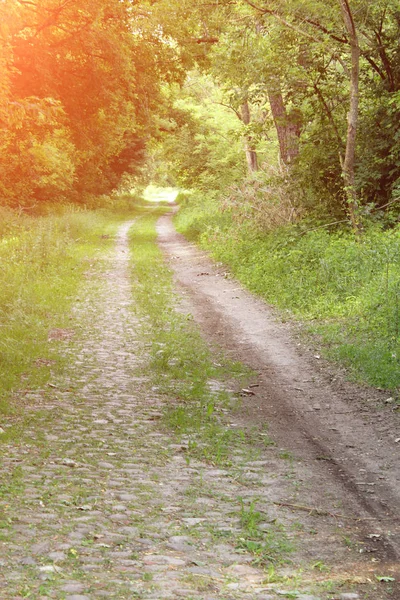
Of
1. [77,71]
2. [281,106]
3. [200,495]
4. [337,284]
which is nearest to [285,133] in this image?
[281,106]

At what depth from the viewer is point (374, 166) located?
17.2 metres

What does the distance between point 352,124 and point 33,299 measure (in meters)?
8.61

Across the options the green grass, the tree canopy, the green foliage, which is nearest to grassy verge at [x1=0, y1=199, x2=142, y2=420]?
the green grass

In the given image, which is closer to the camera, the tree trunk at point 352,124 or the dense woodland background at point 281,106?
the dense woodland background at point 281,106

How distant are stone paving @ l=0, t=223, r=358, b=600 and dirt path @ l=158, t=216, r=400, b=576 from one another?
1.76ft

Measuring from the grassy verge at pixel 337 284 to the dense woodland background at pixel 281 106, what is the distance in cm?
5

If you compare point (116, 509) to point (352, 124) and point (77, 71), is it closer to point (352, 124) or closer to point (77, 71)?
point (352, 124)

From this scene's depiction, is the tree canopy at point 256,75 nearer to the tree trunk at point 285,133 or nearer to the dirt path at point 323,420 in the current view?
the tree trunk at point 285,133

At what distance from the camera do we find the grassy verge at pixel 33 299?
329 inches

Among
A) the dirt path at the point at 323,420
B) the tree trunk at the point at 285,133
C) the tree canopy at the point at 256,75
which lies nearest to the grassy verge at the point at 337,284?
Result: the dirt path at the point at 323,420

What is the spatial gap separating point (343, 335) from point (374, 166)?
27.0 ft

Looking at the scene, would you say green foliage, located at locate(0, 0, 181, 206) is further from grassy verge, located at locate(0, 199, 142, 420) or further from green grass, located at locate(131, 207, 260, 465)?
green grass, located at locate(131, 207, 260, 465)

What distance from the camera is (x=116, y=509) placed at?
490 cm

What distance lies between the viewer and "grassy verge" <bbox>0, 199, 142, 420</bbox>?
329 inches
